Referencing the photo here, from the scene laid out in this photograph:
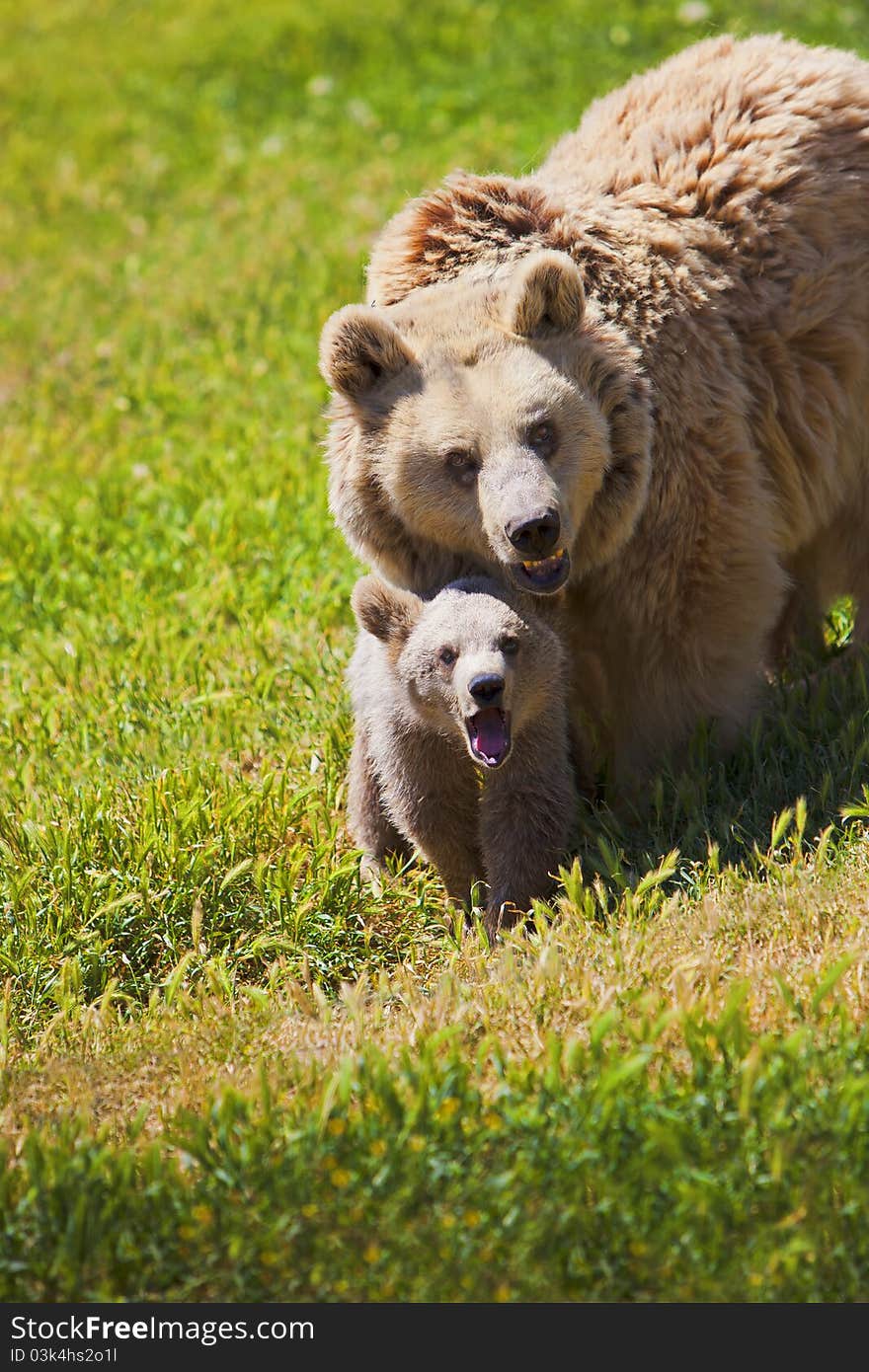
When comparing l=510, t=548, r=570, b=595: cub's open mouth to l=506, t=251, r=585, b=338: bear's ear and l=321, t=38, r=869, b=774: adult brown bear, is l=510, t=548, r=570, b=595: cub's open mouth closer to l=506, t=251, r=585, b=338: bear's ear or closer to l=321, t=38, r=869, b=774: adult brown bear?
l=321, t=38, r=869, b=774: adult brown bear

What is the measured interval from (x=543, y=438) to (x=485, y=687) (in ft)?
2.69

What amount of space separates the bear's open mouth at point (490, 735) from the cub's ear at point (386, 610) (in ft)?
1.68

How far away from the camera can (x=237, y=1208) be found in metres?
→ 3.58

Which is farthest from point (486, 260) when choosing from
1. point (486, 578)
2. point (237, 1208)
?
point (237, 1208)

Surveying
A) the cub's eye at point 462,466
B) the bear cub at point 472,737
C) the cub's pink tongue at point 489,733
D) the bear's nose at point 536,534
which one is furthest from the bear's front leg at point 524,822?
the cub's eye at point 462,466

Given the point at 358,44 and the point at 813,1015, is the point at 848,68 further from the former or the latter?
the point at 358,44

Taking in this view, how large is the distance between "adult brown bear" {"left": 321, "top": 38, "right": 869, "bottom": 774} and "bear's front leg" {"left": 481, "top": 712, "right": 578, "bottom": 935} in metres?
0.55

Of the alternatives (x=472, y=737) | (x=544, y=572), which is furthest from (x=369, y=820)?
(x=544, y=572)

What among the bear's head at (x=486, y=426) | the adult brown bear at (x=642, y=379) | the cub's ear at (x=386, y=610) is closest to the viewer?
the bear's head at (x=486, y=426)

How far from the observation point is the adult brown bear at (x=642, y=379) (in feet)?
15.9

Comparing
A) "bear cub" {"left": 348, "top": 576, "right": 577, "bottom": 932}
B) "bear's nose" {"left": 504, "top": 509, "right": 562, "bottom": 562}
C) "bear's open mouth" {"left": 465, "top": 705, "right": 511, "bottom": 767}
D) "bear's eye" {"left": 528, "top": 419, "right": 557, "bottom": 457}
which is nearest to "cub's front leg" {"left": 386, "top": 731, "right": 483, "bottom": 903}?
"bear cub" {"left": 348, "top": 576, "right": 577, "bottom": 932}

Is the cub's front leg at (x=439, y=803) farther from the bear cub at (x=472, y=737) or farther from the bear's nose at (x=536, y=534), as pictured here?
the bear's nose at (x=536, y=534)

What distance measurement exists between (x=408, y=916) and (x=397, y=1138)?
5.59 ft

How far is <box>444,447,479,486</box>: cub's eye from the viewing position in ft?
15.7
